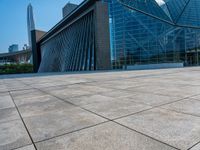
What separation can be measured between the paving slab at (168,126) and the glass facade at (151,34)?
111 ft

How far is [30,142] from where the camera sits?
272cm

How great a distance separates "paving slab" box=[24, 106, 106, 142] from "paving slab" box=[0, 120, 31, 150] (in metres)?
0.13

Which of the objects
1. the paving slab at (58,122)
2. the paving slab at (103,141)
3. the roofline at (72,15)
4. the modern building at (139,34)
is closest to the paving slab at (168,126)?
the paving slab at (103,141)

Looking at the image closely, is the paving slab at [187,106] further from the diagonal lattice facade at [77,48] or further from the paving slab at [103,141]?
the diagonal lattice facade at [77,48]

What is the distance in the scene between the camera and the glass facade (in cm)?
3619

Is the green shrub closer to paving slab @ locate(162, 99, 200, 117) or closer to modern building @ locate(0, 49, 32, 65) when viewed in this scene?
modern building @ locate(0, 49, 32, 65)

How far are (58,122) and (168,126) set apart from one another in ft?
6.80

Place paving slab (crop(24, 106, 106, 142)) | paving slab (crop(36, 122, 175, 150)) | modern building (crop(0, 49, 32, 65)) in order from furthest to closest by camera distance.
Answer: modern building (crop(0, 49, 32, 65)) → paving slab (crop(24, 106, 106, 142)) → paving slab (crop(36, 122, 175, 150))

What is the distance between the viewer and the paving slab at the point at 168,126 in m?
2.59

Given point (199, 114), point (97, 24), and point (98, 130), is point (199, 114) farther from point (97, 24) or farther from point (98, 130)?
point (97, 24)

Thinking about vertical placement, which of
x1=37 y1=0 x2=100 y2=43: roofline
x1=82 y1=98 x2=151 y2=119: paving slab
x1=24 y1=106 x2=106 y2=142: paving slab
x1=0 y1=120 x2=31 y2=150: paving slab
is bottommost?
x1=0 y1=120 x2=31 y2=150: paving slab

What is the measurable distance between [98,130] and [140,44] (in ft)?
116

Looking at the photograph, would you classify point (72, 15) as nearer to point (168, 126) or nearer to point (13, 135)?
point (13, 135)

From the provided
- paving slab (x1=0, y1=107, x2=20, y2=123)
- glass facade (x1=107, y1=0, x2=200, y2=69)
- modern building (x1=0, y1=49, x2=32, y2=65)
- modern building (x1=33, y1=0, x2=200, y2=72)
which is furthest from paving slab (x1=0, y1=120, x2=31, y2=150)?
modern building (x1=0, y1=49, x2=32, y2=65)
